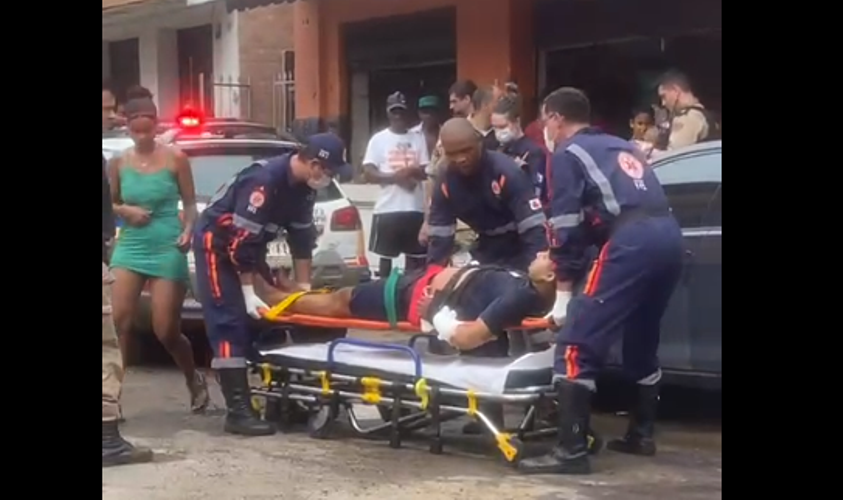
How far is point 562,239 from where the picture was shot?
22.1ft

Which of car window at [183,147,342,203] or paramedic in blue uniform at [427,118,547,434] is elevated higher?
car window at [183,147,342,203]

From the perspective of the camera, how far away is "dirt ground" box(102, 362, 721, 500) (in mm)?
6508

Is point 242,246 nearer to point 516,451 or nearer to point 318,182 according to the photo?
point 318,182

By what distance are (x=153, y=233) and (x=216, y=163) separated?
1772mm

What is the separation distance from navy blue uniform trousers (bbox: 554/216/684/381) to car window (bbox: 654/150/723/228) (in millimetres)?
1007

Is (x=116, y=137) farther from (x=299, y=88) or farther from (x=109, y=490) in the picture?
(x=299, y=88)

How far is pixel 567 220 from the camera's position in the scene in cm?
667

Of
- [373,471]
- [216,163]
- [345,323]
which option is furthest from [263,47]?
[373,471]

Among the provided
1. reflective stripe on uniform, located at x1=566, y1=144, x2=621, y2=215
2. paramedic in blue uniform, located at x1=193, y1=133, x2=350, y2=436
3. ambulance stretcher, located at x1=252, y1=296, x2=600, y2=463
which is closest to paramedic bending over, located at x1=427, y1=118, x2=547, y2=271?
ambulance stretcher, located at x1=252, y1=296, x2=600, y2=463

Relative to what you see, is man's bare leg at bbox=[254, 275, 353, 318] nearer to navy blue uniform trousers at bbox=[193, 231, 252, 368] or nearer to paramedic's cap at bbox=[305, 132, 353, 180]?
navy blue uniform trousers at bbox=[193, 231, 252, 368]

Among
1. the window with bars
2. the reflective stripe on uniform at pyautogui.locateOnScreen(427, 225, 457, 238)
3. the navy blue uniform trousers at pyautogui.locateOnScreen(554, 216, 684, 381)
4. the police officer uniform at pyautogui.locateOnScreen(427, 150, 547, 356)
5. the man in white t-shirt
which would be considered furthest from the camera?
the window with bars
